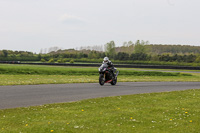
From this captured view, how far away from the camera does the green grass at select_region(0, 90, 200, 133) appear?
7.07 meters

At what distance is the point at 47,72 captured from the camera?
3288 cm

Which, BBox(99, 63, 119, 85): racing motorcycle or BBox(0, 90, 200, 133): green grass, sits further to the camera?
BBox(99, 63, 119, 85): racing motorcycle

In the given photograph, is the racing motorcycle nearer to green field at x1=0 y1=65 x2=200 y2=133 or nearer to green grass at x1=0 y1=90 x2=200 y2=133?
green field at x1=0 y1=65 x2=200 y2=133

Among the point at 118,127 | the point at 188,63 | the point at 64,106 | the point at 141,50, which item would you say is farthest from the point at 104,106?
the point at 141,50

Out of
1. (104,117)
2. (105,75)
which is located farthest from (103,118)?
(105,75)

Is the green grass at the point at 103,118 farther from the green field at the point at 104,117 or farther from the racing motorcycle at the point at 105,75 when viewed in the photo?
the racing motorcycle at the point at 105,75

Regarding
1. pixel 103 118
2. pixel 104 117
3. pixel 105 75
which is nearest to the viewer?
pixel 103 118

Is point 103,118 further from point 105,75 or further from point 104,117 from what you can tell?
point 105,75

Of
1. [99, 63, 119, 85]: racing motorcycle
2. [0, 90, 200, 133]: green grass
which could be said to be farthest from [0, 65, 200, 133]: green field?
[99, 63, 119, 85]: racing motorcycle

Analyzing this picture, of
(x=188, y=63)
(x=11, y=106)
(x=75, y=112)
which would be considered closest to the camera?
(x=75, y=112)

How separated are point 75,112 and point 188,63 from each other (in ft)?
220

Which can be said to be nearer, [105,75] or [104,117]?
[104,117]

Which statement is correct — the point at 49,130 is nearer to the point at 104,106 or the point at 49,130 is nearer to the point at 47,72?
the point at 104,106

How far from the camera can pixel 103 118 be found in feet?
27.1
